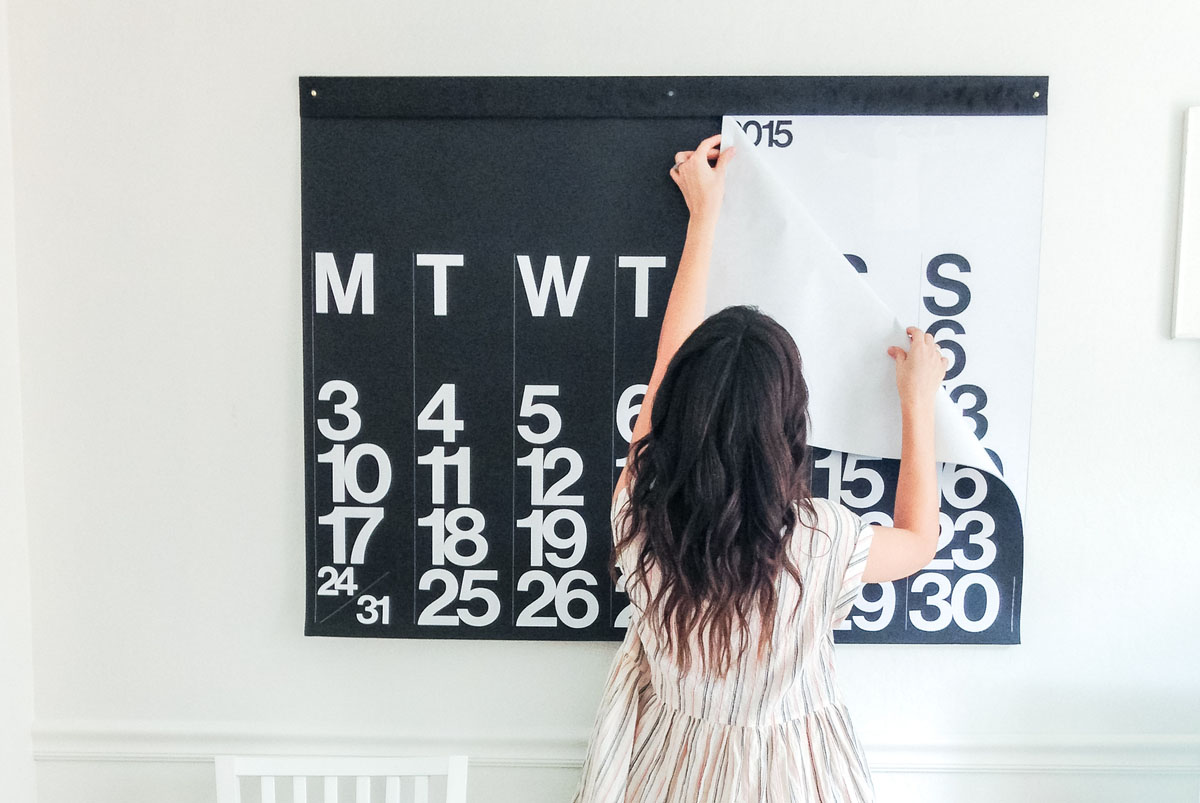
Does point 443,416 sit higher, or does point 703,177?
point 703,177

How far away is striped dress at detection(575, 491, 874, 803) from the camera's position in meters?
0.97

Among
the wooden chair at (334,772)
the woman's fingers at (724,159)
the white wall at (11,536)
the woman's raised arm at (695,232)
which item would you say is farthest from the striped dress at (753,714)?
the white wall at (11,536)

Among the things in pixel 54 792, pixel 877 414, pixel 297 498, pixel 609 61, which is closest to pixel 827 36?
pixel 609 61

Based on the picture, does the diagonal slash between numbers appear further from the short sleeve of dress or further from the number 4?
the short sleeve of dress

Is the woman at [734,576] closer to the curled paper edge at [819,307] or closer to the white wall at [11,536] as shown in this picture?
the curled paper edge at [819,307]

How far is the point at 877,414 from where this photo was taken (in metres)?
1.25

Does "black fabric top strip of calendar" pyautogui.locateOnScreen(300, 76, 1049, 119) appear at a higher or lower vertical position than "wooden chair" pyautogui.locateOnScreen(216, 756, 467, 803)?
higher

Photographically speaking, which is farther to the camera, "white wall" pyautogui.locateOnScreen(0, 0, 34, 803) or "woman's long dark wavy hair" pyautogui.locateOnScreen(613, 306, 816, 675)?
"white wall" pyautogui.locateOnScreen(0, 0, 34, 803)

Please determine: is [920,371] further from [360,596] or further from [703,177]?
[360,596]

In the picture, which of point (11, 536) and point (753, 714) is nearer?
point (753, 714)

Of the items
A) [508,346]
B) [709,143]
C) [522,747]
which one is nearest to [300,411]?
[508,346]

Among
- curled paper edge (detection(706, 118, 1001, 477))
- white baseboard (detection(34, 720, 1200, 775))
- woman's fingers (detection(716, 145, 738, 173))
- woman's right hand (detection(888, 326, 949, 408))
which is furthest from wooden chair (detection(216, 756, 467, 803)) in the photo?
woman's fingers (detection(716, 145, 738, 173))

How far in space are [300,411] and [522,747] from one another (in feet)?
2.26

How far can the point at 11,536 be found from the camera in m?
1.29
